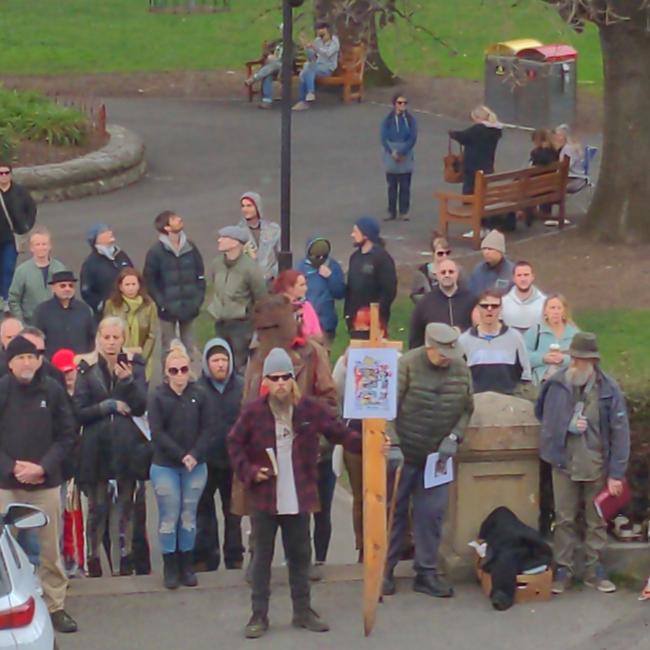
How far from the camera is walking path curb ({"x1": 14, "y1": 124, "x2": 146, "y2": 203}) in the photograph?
2212 cm

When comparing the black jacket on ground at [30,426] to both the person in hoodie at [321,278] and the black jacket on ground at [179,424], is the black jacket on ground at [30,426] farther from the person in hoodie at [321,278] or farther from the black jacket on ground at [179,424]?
the person in hoodie at [321,278]

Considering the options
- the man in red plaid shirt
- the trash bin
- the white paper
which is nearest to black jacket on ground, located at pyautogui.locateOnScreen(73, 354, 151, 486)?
the man in red plaid shirt

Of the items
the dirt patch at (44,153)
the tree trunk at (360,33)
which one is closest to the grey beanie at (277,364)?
the dirt patch at (44,153)

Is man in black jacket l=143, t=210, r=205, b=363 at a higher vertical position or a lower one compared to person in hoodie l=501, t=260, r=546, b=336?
lower

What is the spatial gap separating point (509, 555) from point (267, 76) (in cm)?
2050

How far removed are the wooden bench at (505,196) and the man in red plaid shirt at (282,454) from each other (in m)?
11.1

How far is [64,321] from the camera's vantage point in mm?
12055

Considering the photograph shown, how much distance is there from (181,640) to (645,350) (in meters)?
7.75

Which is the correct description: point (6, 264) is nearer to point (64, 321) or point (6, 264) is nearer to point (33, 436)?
point (64, 321)

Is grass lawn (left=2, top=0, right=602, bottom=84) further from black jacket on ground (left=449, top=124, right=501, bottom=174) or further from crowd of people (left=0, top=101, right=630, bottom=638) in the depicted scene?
crowd of people (left=0, top=101, right=630, bottom=638)

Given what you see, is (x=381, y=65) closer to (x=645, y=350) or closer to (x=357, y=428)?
(x=645, y=350)

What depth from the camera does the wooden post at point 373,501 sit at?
8.96 meters

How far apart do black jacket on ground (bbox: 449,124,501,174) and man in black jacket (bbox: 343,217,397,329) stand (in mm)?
6918

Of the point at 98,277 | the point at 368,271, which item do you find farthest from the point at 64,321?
the point at 368,271
